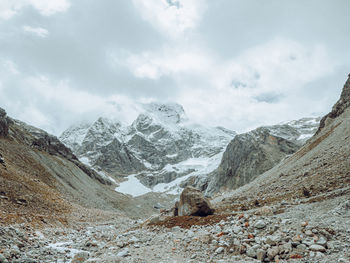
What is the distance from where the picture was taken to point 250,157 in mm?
91812

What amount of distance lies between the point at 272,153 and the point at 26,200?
265ft

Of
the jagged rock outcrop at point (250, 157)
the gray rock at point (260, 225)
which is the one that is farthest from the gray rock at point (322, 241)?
the jagged rock outcrop at point (250, 157)

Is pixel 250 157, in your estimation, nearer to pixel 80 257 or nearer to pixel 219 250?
pixel 219 250

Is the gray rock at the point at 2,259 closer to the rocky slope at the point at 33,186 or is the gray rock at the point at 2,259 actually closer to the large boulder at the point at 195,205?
the rocky slope at the point at 33,186

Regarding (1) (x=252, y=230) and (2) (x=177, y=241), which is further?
(2) (x=177, y=241)

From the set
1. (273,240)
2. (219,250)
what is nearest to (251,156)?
(219,250)

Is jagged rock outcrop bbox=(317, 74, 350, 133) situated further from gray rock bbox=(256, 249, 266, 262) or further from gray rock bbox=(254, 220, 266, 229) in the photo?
gray rock bbox=(256, 249, 266, 262)

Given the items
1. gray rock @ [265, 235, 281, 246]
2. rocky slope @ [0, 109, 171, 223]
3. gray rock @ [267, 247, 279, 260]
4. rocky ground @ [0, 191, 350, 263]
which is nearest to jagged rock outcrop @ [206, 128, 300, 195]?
rocky slope @ [0, 109, 171, 223]

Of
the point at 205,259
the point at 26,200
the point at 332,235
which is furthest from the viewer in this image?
the point at 26,200

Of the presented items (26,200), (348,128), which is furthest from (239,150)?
(26,200)

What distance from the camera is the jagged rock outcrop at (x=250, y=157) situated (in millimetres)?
83750

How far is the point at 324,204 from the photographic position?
506 inches

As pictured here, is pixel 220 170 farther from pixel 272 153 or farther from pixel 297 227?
pixel 297 227

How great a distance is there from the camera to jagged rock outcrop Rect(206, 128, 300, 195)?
3297 inches
